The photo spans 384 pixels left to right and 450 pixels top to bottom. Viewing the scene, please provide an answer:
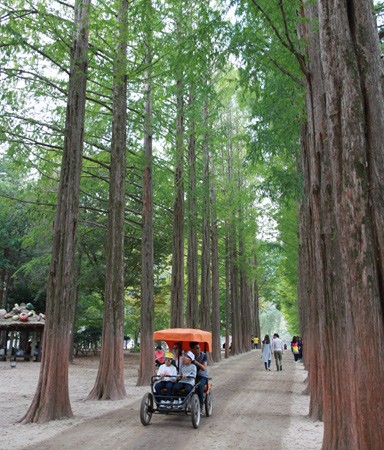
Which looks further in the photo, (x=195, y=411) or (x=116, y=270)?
(x=116, y=270)

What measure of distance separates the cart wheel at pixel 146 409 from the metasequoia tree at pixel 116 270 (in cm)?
391

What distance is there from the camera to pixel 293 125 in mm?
10984

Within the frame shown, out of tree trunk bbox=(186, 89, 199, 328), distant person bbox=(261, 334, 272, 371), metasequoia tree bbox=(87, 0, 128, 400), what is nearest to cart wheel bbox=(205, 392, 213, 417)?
metasequoia tree bbox=(87, 0, 128, 400)

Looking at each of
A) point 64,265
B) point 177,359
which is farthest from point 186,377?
point 64,265

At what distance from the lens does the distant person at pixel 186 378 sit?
9.24 metres

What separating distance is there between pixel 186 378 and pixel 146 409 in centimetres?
104

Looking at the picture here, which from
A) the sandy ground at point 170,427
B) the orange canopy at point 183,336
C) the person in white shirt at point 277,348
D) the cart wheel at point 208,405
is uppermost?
the orange canopy at point 183,336

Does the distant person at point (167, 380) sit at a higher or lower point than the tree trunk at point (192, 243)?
lower

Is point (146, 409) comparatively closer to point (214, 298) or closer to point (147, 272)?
point (147, 272)

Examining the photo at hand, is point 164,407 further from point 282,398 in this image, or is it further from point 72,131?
point 72,131

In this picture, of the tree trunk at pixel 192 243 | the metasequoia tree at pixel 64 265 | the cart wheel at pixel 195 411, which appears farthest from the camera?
the tree trunk at pixel 192 243

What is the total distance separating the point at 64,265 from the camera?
1041cm

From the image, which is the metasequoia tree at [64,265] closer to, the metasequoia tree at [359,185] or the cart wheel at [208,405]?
the cart wheel at [208,405]

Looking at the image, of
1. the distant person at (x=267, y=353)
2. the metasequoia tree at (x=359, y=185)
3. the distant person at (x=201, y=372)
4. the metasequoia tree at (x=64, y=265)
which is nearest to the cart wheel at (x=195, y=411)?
the distant person at (x=201, y=372)
